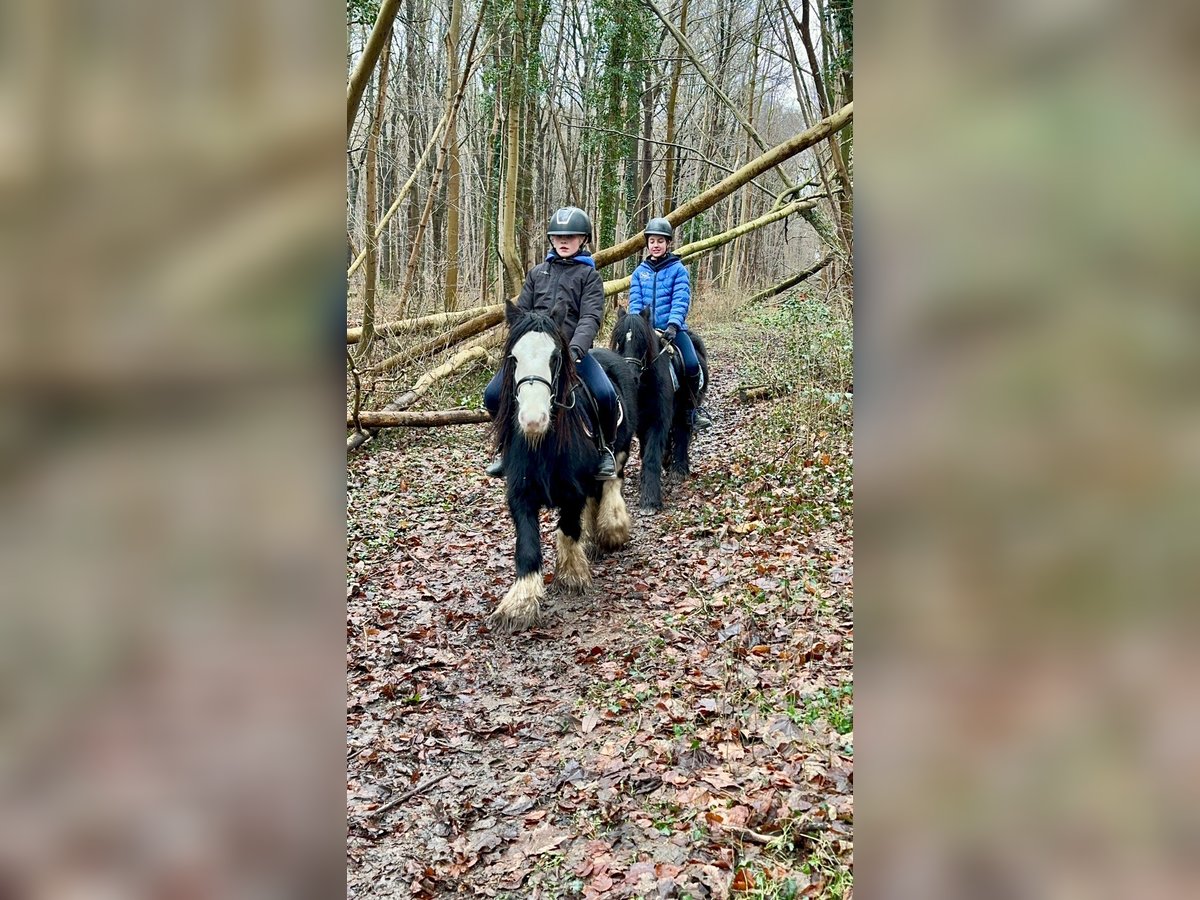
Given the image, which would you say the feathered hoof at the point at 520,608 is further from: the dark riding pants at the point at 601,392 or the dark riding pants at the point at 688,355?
the dark riding pants at the point at 688,355

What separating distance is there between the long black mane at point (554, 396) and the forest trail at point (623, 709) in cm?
135

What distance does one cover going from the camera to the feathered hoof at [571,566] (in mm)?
5922

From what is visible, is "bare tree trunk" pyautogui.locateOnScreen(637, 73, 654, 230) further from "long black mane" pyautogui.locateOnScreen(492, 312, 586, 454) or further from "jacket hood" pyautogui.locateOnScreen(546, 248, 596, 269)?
"long black mane" pyautogui.locateOnScreen(492, 312, 586, 454)

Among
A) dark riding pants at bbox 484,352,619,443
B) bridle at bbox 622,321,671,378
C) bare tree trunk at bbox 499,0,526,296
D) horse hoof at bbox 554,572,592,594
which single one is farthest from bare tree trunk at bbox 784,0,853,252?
bare tree trunk at bbox 499,0,526,296

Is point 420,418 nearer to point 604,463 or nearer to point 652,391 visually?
point 652,391

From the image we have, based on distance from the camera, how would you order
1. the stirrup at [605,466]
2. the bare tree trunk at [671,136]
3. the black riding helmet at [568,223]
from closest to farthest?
the stirrup at [605,466]
the black riding helmet at [568,223]
the bare tree trunk at [671,136]

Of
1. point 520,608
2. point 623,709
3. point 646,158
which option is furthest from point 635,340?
point 646,158

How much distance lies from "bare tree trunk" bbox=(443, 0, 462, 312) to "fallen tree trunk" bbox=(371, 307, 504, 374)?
3.75 ft

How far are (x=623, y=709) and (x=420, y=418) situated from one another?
724 centimetres

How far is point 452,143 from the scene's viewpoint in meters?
13.1

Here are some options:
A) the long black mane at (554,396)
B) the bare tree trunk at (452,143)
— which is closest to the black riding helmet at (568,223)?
the long black mane at (554,396)
